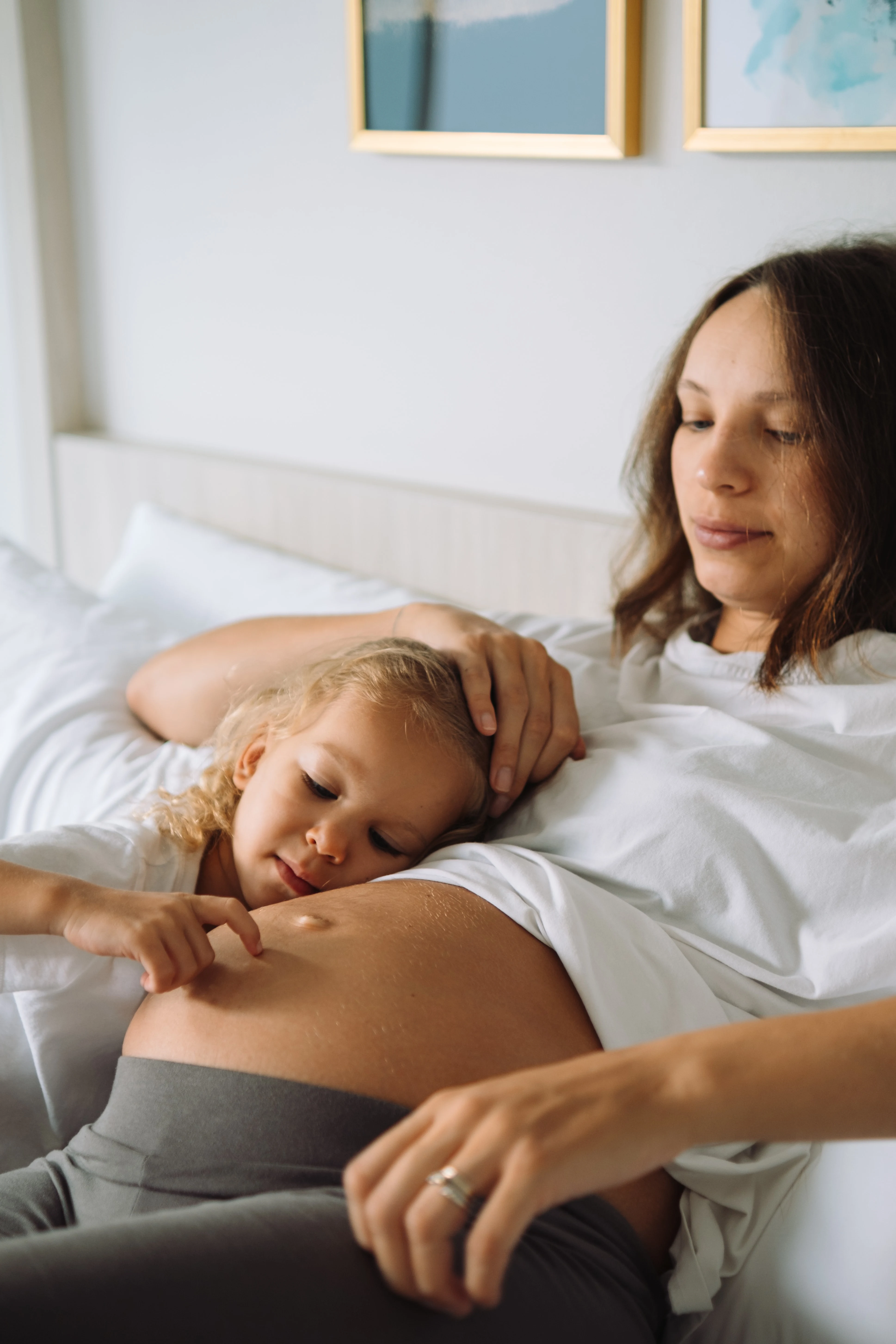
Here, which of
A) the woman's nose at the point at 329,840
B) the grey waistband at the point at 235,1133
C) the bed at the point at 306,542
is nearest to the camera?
the grey waistband at the point at 235,1133

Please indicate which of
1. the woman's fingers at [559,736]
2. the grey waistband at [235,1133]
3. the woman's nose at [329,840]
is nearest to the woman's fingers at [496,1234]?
the grey waistband at [235,1133]

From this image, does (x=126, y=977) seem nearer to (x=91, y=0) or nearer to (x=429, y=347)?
(x=429, y=347)

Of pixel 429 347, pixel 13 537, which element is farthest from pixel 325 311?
pixel 13 537

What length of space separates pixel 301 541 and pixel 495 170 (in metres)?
0.77

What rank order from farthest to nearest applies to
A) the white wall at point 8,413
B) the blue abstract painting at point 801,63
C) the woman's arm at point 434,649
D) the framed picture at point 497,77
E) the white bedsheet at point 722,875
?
the white wall at point 8,413 < the framed picture at point 497,77 < the blue abstract painting at point 801,63 < the woman's arm at point 434,649 < the white bedsheet at point 722,875

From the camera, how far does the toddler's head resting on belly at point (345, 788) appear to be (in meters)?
1.24

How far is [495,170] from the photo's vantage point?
1927mm

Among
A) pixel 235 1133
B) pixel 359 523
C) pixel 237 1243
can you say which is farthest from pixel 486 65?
pixel 237 1243

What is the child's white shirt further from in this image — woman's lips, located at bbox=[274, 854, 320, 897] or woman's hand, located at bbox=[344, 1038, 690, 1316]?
woman's hand, located at bbox=[344, 1038, 690, 1316]

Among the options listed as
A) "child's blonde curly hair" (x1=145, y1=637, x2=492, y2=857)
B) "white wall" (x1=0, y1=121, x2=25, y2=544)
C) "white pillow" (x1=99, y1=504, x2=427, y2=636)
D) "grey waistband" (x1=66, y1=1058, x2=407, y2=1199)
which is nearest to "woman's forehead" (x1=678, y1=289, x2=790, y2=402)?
"child's blonde curly hair" (x1=145, y1=637, x2=492, y2=857)

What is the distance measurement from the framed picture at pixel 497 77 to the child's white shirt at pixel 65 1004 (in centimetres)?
119

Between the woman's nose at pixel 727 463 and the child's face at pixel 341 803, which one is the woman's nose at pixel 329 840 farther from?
the woman's nose at pixel 727 463

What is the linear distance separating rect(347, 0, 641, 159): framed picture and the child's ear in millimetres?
996

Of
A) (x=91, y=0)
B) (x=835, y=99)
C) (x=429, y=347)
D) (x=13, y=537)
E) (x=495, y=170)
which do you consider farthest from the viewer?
(x=13, y=537)
